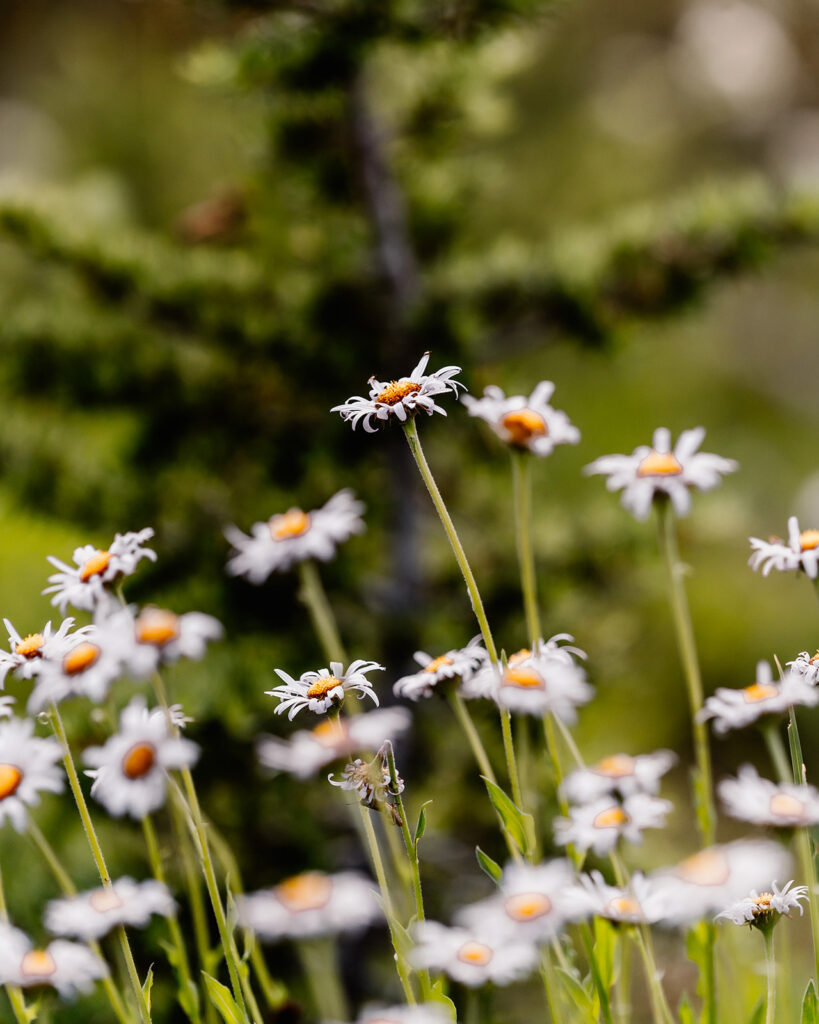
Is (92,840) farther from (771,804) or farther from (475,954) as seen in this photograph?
(771,804)

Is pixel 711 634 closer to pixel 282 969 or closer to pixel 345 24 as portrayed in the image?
pixel 282 969

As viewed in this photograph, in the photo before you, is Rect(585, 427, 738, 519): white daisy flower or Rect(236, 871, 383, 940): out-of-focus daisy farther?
Rect(585, 427, 738, 519): white daisy flower

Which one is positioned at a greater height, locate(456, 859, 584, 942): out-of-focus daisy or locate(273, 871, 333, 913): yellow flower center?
locate(273, 871, 333, 913): yellow flower center

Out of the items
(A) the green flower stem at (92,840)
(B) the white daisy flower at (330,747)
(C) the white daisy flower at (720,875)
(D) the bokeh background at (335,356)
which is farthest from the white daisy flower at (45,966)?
(D) the bokeh background at (335,356)

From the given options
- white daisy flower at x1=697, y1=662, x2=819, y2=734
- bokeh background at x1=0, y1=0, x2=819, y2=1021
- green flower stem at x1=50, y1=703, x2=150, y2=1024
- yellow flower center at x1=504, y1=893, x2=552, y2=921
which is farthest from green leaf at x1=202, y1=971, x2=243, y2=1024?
bokeh background at x1=0, y1=0, x2=819, y2=1021

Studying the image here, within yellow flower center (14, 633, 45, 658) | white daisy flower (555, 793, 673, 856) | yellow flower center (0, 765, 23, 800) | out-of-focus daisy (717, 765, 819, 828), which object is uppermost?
yellow flower center (14, 633, 45, 658)

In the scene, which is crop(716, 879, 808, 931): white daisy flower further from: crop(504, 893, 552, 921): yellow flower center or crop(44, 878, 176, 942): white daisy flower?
crop(44, 878, 176, 942): white daisy flower

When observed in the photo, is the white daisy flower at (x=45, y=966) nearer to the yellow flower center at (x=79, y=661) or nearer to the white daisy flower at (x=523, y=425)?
the yellow flower center at (x=79, y=661)
